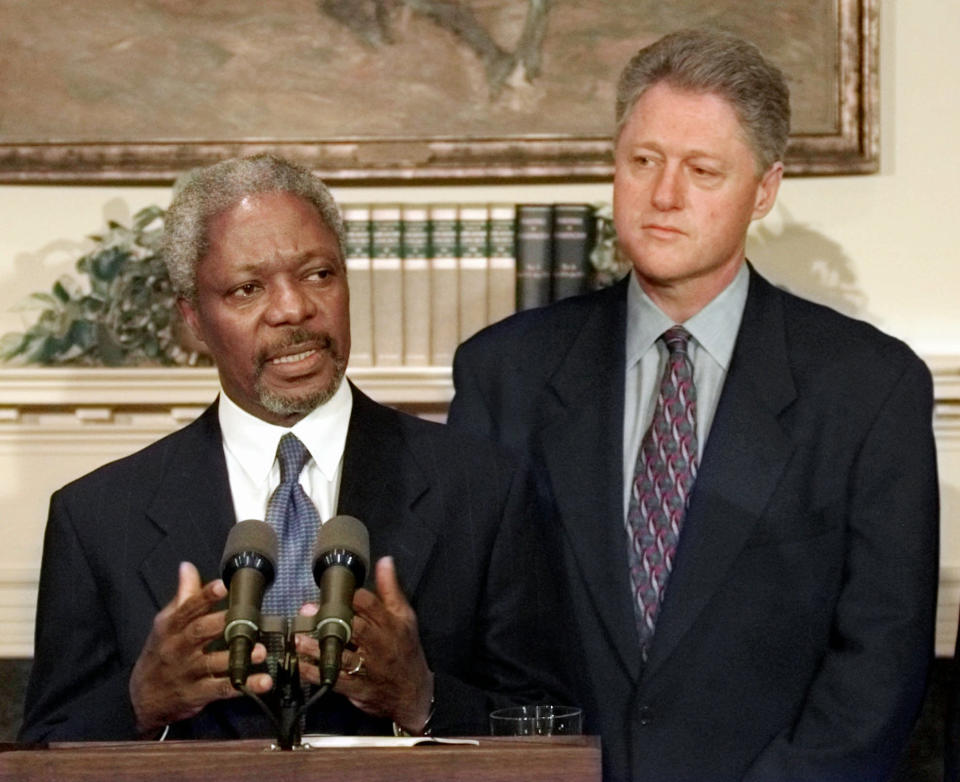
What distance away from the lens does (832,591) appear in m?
2.77

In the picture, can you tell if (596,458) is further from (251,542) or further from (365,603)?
(251,542)

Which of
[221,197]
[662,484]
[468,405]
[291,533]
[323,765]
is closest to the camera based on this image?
[323,765]

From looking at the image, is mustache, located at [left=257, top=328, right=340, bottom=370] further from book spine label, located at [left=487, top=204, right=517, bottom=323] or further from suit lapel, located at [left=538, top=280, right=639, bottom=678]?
book spine label, located at [left=487, top=204, right=517, bottom=323]

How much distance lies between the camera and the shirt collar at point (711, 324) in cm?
288

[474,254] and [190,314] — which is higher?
[474,254]

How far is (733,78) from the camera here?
9.19ft

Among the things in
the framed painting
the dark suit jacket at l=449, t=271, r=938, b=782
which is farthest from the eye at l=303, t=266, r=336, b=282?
the framed painting

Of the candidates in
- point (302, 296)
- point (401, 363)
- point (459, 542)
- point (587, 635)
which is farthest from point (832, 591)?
point (401, 363)

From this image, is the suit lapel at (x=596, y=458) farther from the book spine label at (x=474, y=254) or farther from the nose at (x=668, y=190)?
the book spine label at (x=474, y=254)

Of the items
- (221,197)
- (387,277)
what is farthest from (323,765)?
(387,277)

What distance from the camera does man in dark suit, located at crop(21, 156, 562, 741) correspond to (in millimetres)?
2482

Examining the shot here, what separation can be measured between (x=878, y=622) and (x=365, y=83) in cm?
196

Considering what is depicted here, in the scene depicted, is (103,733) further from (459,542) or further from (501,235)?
(501,235)

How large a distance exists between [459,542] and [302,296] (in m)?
0.44
